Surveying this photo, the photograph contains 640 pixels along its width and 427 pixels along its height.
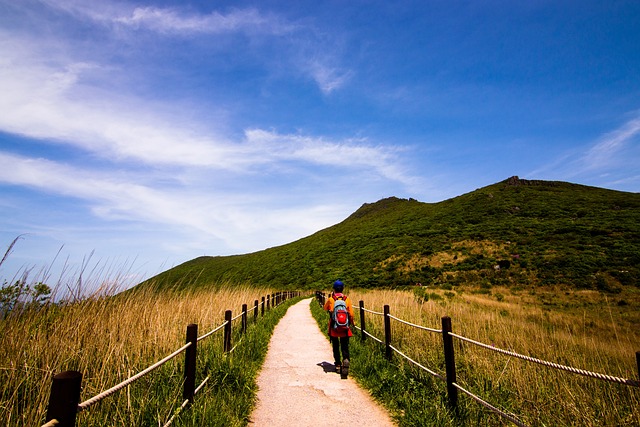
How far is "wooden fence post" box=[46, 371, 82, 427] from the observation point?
176 centimetres

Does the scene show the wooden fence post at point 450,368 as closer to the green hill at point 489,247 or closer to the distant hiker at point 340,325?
the distant hiker at point 340,325

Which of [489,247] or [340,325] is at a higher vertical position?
[489,247]

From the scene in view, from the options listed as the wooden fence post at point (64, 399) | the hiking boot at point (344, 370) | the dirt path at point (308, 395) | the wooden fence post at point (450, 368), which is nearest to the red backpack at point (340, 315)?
the hiking boot at point (344, 370)

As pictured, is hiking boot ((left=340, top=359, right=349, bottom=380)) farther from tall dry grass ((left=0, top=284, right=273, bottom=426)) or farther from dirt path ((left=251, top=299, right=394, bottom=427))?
tall dry grass ((left=0, top=284, right=273, bottom=426))

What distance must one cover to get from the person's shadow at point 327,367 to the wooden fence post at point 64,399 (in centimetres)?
581

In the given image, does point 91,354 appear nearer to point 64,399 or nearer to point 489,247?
point 64,399

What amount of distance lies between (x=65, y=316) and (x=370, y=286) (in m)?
34.0

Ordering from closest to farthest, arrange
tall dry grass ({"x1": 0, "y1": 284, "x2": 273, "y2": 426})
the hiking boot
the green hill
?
tall dry grass ({"x1": 0, "y1": 284, "x2": 273, "y2": 426}) < the hiking boot < the green hill

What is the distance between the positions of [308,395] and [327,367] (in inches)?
72.7

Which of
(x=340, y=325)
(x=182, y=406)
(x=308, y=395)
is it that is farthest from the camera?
(x=340, y=325)

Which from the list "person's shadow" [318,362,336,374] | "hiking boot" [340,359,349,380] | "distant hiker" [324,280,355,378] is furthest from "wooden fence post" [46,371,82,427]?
"person's shadow" [318,362,336,374]

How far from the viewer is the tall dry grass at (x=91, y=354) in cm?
313

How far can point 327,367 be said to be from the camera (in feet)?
23.8

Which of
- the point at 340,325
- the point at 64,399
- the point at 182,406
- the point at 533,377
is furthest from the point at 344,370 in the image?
the point at 64,399
